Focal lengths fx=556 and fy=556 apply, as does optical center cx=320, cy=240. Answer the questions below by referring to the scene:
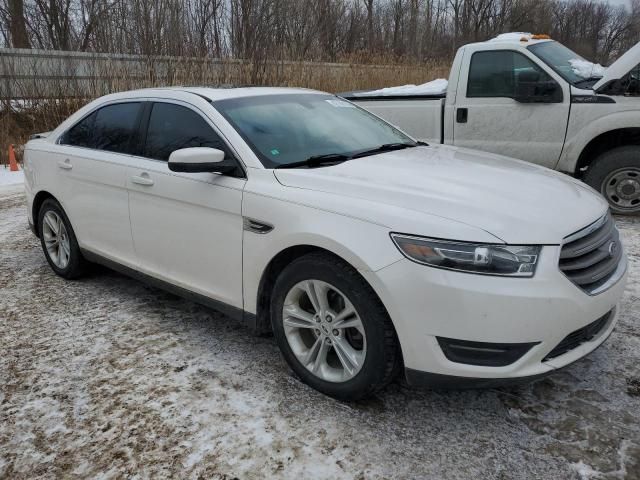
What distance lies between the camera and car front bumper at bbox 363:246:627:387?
2.30 meters

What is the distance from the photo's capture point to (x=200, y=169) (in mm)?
3049

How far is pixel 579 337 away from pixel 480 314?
23.1 inches

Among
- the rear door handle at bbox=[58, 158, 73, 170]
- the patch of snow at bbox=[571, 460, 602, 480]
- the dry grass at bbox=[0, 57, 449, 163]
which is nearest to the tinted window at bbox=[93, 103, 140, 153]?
the rear door handle at bbox=[58, 158, 73, 170]

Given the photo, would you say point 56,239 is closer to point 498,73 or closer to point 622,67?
point 498,73

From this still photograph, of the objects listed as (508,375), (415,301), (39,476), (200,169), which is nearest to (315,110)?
(200,169)

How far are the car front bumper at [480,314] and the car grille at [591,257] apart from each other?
0.21ft

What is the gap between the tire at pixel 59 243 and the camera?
15.0 ft

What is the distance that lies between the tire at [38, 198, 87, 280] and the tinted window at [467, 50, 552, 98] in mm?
4565

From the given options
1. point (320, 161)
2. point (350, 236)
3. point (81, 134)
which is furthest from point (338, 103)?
point (81, 134)

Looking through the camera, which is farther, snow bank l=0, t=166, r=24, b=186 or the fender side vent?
snow bank l=0, t=166, r=24, b=186

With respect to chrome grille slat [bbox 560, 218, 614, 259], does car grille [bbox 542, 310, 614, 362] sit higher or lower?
lower

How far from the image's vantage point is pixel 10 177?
1050 cm

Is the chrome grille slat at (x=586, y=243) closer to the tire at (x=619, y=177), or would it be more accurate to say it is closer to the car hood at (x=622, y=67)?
the tire at (x=619, y=177)

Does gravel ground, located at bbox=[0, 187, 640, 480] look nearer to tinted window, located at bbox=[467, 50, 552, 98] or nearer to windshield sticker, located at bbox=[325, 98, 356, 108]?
windshield sticker, located at bbox=[325, 98, 356, 108]
